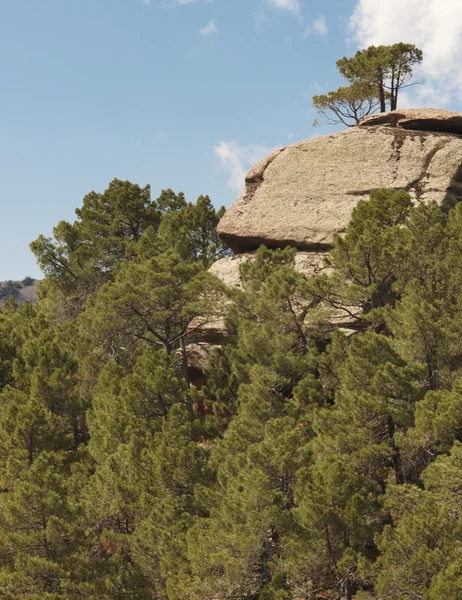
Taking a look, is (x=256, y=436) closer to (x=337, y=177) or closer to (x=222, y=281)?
(x=222, y=281)

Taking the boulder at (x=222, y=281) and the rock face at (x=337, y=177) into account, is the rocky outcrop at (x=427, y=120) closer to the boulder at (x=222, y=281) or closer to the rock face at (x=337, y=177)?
the rock face at (x=337, y=177)

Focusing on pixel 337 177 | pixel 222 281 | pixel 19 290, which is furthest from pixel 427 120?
pixel 19 290

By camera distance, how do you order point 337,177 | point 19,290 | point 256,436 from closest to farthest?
1. point 256,436
2. point 337,177
3. point 19,290

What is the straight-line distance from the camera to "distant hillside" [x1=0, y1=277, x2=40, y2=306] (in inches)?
6585

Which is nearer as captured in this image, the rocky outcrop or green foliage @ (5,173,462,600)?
green foliage @ (5,173,462,600)

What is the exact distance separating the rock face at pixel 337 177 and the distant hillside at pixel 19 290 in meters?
143

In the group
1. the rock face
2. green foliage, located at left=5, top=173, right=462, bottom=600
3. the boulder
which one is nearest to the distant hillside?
the rock face

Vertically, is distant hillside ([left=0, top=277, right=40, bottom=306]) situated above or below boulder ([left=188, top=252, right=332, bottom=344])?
above

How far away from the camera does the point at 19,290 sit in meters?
175

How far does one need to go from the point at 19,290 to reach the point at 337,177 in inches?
6372

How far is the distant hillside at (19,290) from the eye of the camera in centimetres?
16725

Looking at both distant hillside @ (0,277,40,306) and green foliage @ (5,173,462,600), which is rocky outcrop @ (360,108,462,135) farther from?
distant hillside @ (0,277,40,306)

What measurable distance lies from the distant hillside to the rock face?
143m

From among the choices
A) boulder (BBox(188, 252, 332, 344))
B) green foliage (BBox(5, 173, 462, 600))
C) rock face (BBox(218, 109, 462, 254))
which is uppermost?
rock face (BBox(218, 109, 462, 254))
